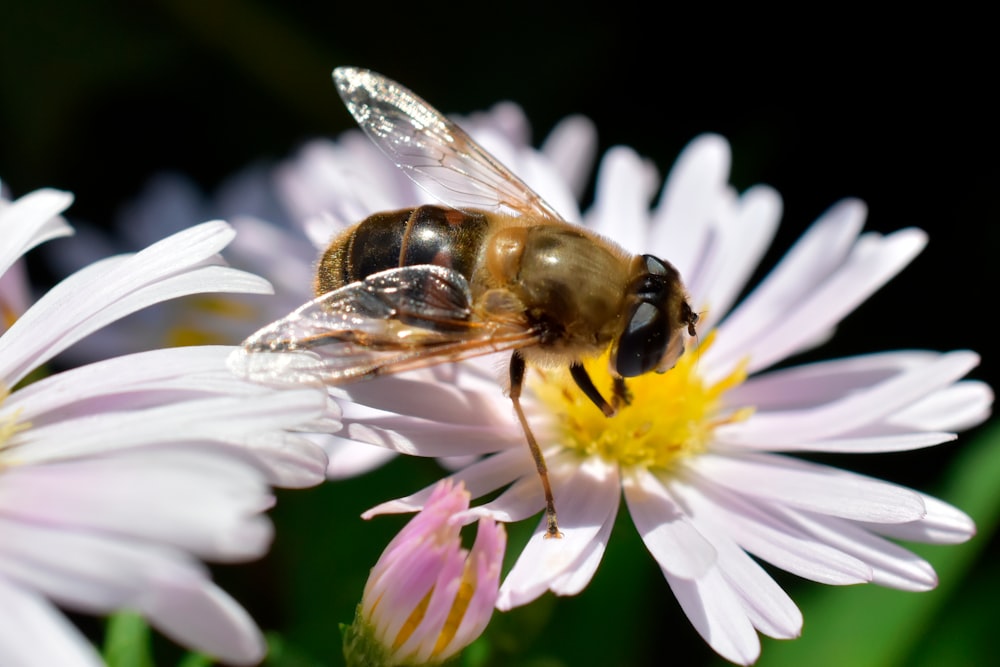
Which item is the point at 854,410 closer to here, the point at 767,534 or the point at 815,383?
the point at 815,383

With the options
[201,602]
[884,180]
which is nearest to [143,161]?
[884,180]

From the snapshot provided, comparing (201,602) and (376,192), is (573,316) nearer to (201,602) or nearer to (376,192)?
(376,192)

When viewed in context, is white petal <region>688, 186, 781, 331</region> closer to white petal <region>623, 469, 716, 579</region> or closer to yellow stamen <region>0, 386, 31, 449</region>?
white petal <region>623, 469, 716, 579</region>

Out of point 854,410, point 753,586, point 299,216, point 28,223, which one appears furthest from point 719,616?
point 299,216

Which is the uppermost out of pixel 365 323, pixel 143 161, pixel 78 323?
pixel 365 323

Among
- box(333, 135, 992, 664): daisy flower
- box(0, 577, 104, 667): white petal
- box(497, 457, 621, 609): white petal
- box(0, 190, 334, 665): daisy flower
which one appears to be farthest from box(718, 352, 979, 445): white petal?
box(0, 577, 104, 667): white petal

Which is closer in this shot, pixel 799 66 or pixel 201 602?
pixel 201 602
